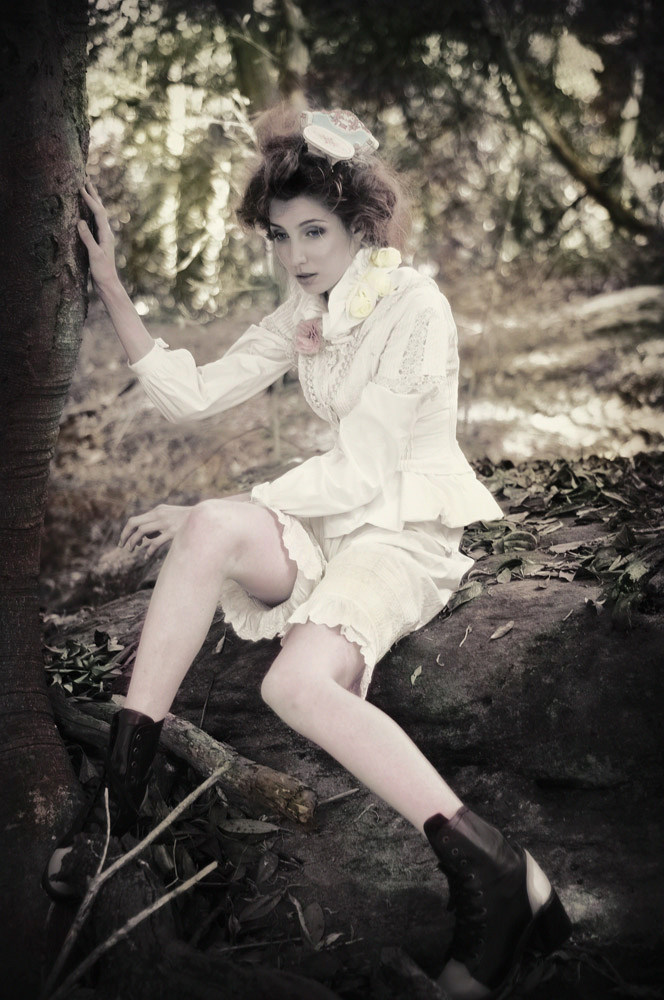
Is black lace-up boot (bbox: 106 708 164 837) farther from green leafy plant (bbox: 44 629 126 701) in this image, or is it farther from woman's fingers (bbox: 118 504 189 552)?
green leafy plant (bbox: 44 629 126 701)

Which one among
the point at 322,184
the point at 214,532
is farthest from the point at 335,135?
the point at 214,532

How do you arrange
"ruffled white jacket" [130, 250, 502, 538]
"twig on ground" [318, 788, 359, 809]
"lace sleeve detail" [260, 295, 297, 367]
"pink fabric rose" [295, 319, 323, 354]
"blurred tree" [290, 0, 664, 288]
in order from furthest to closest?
"blurred tree" [290, 0, 664, 288] < "lace sleeve detail" [260, 295, 297, 367] < "pink fabric rose" [295, 319, 323, 354] < "twig on ground" [318, 788, 359, 809] < "ruffled white jacket" [130, 250, 502, 538]

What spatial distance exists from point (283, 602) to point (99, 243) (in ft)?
3.34

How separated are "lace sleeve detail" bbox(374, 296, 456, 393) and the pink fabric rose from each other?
0.24 meters

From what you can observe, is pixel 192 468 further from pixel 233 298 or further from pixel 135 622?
pixel 135 622

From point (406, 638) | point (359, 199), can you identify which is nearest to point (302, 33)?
point (359, 199)

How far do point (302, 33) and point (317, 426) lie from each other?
2.31m

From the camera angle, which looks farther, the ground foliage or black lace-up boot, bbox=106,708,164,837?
the ground foliage

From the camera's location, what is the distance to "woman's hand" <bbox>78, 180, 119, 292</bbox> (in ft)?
6.47

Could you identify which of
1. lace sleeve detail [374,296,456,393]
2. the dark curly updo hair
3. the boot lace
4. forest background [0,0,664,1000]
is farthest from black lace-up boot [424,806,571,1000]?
the dark curly updo hair

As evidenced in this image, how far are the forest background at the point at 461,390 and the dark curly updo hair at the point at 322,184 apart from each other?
357mm

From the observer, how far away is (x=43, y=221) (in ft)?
6.23

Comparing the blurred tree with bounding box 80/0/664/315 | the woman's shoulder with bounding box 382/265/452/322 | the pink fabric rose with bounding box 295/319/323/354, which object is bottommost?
the pink fabric rose with bounding box 295/319/323/354

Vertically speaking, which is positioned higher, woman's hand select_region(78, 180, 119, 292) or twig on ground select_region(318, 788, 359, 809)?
woman's hand select_region(78, 180, 119, 292)
